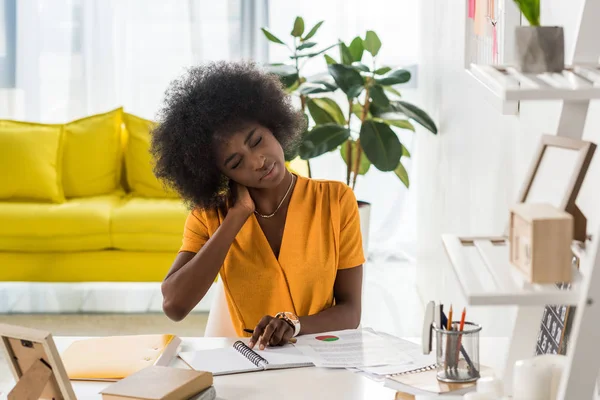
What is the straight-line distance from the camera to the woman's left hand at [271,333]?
5.37ft

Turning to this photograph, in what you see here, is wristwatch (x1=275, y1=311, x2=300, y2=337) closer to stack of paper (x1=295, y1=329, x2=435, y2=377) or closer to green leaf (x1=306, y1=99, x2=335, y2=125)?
stack of paper (x1=295, y1=329, x2=435, y2=377)

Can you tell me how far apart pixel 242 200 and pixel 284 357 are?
1.60 ft

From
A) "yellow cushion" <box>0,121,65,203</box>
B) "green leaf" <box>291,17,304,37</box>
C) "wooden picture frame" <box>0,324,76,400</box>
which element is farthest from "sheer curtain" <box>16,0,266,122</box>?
"wooden picture frame" <box>0,324,76,400</box>

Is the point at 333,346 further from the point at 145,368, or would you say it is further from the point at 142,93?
the point at 142,93

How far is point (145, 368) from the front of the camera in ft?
4.64

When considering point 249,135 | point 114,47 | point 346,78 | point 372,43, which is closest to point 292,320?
point 249,135

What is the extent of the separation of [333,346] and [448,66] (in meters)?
2.07

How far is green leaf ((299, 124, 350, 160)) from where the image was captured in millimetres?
3490

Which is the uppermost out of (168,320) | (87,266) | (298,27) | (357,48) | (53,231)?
(298,27)

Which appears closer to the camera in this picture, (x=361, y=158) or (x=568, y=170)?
(x=568, y=170)

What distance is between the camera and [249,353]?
1.60m

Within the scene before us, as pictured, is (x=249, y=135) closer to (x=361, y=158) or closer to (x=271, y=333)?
(x=271, y=333)

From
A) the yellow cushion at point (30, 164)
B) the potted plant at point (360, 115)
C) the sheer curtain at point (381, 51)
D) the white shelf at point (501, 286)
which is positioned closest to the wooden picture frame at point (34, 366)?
the white shelf at point (501, 286)

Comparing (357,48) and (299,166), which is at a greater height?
(357,48)
